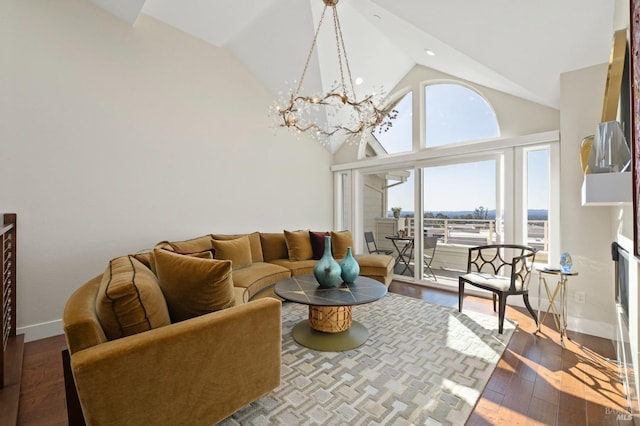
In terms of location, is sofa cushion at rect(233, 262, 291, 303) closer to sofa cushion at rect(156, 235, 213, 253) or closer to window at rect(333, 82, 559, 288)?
sofa cushion at rect(156, 235, 213, 253)

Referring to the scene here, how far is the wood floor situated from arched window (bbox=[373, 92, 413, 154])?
10.8 feet

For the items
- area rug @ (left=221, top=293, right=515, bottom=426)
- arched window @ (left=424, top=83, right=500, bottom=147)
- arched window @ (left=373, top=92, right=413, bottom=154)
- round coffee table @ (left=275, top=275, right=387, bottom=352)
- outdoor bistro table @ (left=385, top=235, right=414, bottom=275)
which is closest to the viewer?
area rug @ (left=221, top=293, right=515, bottom=426)

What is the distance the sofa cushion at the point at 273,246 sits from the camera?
165 inches

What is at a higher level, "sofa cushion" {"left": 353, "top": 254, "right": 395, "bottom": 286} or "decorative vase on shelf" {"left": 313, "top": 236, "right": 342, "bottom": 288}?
"decorative vase on shelf" {"left": 313, "top": 236, "right": 342, "bottom": 288}

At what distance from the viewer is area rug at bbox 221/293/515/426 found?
1.63m

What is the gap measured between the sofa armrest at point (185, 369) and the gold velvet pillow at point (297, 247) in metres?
2.43

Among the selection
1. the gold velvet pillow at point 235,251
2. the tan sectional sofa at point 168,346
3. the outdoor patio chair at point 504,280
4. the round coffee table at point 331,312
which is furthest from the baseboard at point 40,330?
the outdoor patio chair at point 504,280

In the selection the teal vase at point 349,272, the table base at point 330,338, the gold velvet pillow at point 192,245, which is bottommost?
the table base at point 330,338

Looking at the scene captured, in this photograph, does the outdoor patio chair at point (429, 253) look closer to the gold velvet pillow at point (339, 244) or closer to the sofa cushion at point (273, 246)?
the gold velvet pillow at point (339, 244)

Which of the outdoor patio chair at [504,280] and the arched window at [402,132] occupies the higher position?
the arched window at [402,132]

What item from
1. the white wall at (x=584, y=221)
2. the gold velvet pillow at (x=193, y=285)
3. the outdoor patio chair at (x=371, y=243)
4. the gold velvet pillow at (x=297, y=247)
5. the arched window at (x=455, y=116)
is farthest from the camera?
the outdoor patio chair at (x=371, y=243)

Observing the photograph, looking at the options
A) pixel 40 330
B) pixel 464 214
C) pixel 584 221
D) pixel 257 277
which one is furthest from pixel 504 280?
pixel 40 330

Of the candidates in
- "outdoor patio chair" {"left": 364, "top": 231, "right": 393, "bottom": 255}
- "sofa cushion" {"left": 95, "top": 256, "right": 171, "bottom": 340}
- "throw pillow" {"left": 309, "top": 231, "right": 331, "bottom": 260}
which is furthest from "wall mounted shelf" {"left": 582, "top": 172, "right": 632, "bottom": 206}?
"outdoor patio chair" {"left": 364, "top": 231, "right": 393, "bottom": 255}

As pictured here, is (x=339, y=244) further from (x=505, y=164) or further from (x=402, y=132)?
(x=505, y=164)
